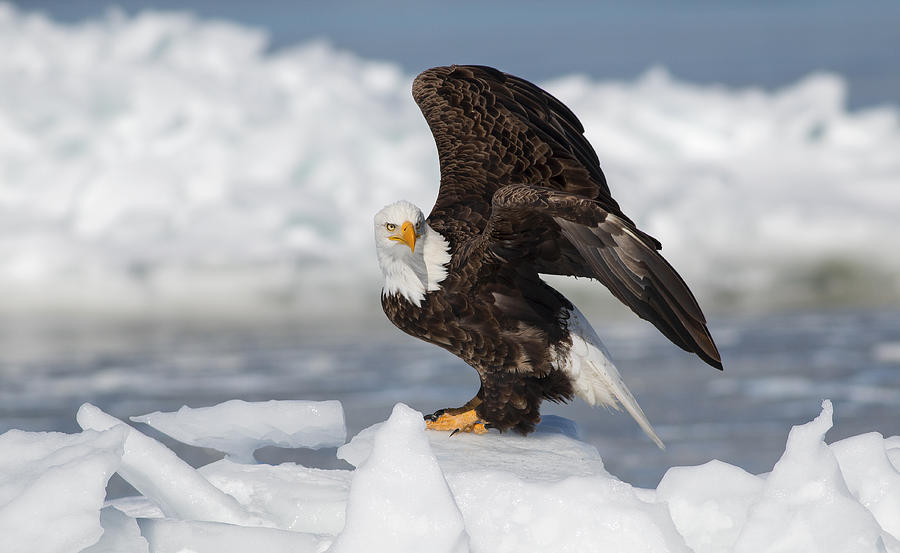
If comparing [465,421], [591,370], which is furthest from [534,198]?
[465,421]

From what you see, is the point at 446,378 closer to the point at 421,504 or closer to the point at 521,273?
the point at 521,273

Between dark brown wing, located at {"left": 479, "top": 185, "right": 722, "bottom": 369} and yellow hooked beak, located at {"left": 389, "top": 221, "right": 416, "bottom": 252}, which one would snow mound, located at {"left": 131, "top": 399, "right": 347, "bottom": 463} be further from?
dark brown wing, located at {"left": 479, "top": 185, "right": 722, "bottom": 369}

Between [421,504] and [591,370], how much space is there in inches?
67.9

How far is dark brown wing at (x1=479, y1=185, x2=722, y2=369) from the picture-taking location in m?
2.91

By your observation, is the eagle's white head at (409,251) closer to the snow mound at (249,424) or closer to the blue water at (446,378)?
the snow mound at (249,424)

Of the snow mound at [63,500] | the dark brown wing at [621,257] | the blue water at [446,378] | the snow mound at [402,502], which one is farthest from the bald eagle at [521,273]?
Answer: the blue water at [446,378]

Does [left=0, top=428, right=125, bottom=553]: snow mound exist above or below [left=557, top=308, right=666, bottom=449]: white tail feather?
below

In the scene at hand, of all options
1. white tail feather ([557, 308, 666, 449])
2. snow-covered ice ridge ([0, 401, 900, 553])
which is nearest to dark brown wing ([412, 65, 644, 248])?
white tail feather ([557, 308, 666, 449])

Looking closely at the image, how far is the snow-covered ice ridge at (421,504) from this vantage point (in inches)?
81.7

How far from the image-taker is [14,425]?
6723 mm

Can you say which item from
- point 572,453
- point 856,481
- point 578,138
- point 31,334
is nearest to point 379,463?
point 856,481

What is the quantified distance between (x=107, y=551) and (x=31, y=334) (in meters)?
9.97

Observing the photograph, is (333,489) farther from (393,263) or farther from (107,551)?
(393,263)

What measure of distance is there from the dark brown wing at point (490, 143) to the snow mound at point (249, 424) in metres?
0.92
